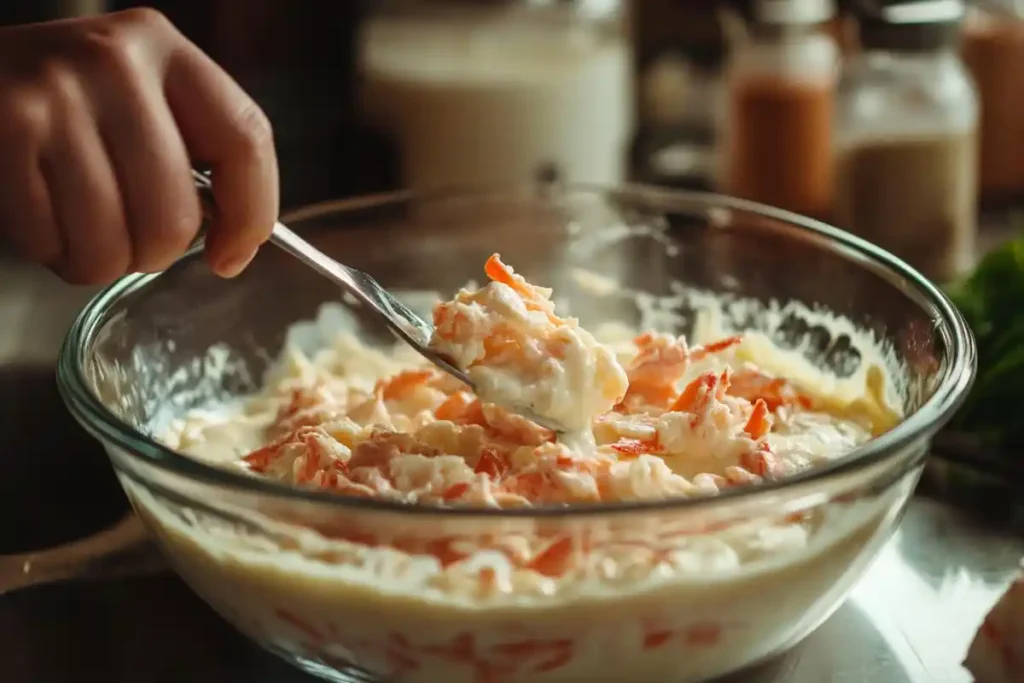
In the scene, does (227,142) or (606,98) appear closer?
(227,142)

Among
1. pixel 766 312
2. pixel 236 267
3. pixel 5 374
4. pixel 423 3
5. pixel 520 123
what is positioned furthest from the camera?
pixel 423 3

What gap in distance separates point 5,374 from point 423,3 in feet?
2.52

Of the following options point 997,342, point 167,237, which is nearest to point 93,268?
point 167,237

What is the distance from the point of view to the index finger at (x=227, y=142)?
0.79m

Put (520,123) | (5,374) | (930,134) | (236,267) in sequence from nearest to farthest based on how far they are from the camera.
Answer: (236,267)
(5,374)
(930,134)
(520,123)

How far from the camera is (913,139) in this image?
4.88 feet

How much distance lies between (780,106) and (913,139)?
0.19m

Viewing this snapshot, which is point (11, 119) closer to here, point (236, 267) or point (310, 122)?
point (236, 267)

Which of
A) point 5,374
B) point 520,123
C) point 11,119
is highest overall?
point 11,119

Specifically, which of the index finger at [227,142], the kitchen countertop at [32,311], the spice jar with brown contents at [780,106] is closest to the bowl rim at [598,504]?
the index finger at [227,142]

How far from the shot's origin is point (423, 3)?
175 centimetres

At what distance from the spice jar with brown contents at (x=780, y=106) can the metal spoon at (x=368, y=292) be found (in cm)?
84

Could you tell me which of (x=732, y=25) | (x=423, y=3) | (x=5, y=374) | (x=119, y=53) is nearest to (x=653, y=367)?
(x=119, y=53)

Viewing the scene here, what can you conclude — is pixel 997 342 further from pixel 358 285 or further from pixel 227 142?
pixel 227 142
